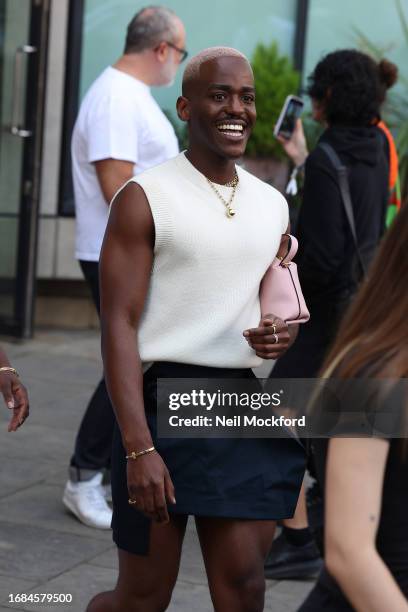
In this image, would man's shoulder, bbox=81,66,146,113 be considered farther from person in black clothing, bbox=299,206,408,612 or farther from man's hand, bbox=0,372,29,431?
person in black clothing, bbox=299,206,408,612

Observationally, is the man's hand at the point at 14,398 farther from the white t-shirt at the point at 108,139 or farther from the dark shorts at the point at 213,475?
the white t-shirt at the point at 108,139

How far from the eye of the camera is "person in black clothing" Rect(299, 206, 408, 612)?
2062 mm

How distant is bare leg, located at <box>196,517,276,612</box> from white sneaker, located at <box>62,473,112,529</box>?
6.22ft

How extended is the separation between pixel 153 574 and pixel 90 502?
6.40 ft

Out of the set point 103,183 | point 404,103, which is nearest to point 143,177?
point 103,183

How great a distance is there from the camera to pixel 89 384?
7770 mm

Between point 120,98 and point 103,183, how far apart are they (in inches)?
14.8

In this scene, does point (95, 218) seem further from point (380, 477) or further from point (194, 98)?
point (380, 477)

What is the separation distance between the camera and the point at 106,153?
5184 mm

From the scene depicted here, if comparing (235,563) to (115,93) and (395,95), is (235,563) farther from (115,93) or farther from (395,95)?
(395,95)

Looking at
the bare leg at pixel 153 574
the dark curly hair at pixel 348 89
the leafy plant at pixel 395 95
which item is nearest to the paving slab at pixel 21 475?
the dark curly hair at pixel 348 89

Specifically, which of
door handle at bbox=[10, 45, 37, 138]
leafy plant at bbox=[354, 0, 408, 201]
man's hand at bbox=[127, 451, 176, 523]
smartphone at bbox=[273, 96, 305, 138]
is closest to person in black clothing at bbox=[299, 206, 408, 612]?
man's hand at bbox=[127, 451, 176, 523]

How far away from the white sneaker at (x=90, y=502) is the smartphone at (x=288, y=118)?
1.78 meters

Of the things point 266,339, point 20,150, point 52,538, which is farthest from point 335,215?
point 20,150
